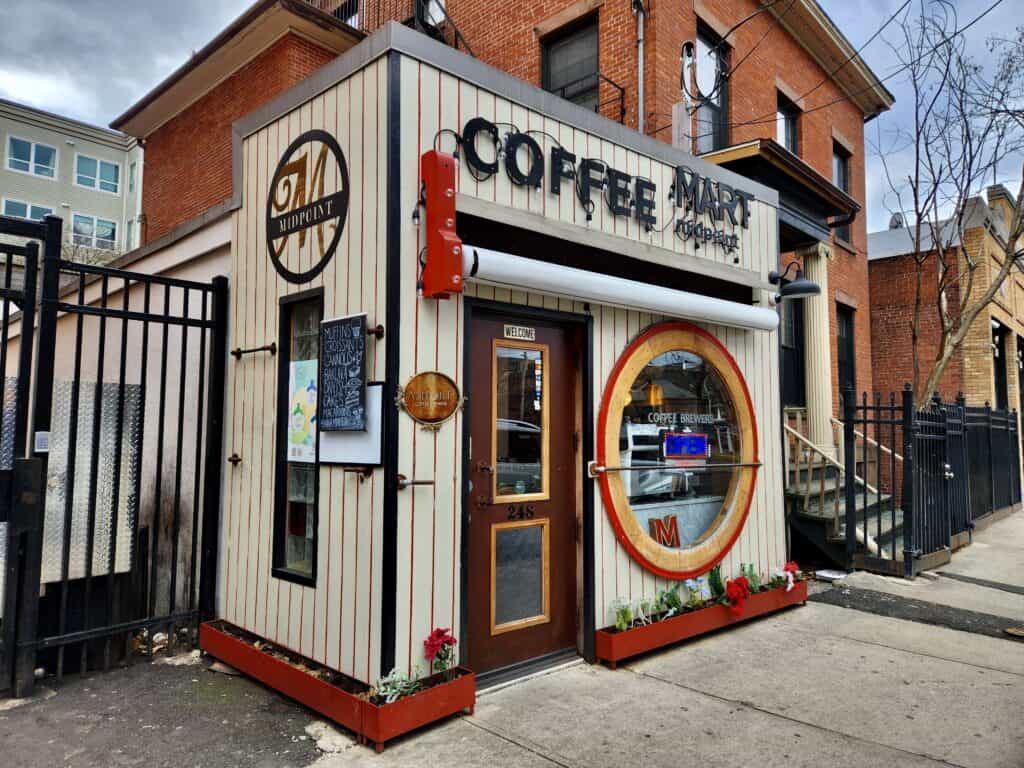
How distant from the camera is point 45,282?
447 centimetres

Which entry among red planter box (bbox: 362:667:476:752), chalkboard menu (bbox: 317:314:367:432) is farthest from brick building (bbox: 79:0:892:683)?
red planter box (bbox: 362:667:476:752)

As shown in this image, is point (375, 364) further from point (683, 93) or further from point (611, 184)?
point (683, 93)

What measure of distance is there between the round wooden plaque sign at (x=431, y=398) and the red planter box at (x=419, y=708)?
146 centimetres

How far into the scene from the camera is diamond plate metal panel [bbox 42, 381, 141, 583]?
4.96 m

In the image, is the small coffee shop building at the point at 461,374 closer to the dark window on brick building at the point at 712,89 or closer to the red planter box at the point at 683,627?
the red planter box at the point at 683,627

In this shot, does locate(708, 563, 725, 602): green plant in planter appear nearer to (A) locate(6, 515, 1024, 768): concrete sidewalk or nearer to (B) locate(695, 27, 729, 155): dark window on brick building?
(A) locate(6, 515, 1024, 768): concrete sidewalk

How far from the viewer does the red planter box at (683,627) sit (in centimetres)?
491

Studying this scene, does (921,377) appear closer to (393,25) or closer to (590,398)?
(590,398)

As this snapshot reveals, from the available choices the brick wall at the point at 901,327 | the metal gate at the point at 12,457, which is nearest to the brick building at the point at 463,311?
the metal gate at the point at 12,457

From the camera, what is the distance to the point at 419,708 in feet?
12.4

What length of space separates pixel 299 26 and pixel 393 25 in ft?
26.4

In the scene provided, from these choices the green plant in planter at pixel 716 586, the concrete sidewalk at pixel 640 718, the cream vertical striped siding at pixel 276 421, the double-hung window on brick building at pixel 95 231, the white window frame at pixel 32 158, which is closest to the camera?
the concrete sidewalk at pixel 640 718

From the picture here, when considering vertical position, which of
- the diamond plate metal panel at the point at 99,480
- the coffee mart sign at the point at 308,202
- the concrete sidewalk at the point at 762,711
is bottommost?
the concrete sidewalk at the point at 762,711

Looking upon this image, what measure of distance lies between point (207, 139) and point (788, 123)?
34.4ft
